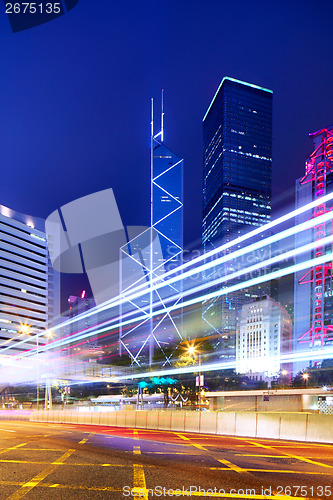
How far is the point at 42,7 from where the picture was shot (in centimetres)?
3550

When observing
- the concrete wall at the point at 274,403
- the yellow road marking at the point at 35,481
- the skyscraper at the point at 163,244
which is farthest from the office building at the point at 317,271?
the yellow road marking at the point at 35,481

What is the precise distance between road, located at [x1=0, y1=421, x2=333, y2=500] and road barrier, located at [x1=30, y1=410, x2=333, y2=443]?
248 centimetres

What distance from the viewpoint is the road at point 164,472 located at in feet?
26.3

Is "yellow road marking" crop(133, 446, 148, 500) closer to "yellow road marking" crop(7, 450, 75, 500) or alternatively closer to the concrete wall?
"yellow road marking" crop(7, 450, 75, 500)

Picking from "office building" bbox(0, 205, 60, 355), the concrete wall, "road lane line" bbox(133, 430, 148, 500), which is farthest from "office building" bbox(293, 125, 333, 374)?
"road lane line" bbox(133, 430, 148, 500)

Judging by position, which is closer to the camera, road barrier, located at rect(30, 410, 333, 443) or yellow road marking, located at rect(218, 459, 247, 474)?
→ yellow road marking, located at rect(218, 459, 247, 474)

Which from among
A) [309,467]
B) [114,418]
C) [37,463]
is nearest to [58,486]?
[37,463]

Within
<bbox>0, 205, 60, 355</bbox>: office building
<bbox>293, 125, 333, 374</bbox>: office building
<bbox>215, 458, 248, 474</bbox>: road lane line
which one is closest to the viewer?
<bbox>215, 458, 248, 474</bbox>: road lane line

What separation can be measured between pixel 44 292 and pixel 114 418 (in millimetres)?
162619

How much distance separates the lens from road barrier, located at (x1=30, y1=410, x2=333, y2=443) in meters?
17.7

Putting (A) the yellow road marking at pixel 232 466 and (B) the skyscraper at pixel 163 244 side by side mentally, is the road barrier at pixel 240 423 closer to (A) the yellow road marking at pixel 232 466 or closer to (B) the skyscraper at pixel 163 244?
(A) the yellow road marking at pixel 232 466

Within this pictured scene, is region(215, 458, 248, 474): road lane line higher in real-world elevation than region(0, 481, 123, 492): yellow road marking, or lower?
lower

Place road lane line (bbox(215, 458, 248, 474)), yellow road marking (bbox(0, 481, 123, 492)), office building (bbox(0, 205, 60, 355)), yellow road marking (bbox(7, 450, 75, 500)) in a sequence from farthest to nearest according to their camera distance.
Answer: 1. office building (bbox(0, 205, 60, 355))
2. road lane line (bbox(215, 458, 248, 474))
3. yellow road marking (bbox(0, 481, 123, 492))
4. yellow road marking (bbox(7, 450, 75, 500))

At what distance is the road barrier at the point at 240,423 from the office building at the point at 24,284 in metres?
138
